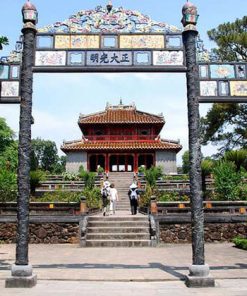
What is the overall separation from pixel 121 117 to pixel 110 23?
30.4m

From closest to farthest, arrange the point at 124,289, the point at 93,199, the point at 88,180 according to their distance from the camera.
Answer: the point at 124,289 → the point at 93,199 → the point at 88,180

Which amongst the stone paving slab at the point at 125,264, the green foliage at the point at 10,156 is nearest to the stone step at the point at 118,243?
the stone paving slab at the point at 125,264

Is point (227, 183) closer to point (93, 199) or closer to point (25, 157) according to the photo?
point (93, 199)

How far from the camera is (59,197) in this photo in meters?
22.6

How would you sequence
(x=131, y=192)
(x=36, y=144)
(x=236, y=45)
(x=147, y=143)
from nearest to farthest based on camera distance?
(x=131, y=192) → (x=236, y=45) → (x=147, y=143) → (x=36, y=144)

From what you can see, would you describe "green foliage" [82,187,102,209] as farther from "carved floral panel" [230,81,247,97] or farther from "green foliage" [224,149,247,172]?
"carved floral panel" [230,81,247,97]

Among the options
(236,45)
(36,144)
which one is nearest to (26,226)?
(236,45)

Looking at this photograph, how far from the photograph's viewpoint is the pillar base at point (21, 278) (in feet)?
19.1

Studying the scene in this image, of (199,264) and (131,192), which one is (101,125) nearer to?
(131,192)

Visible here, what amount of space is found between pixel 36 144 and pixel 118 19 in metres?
67.8

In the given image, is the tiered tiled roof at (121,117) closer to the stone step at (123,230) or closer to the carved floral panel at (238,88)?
the stone step at (123,230)

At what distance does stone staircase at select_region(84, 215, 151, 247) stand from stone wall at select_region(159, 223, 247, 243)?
777mm

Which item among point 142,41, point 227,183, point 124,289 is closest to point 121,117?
point 227,183

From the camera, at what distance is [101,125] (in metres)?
36.8
